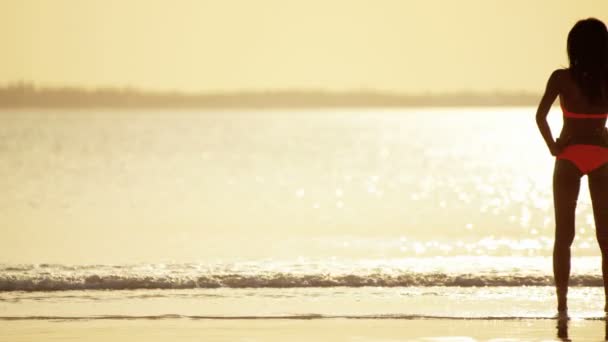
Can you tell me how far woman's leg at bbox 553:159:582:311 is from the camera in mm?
9031

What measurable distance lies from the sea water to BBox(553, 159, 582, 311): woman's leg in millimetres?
505

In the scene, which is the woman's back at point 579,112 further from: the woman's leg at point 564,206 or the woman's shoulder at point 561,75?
the woman's leg at point 564,206

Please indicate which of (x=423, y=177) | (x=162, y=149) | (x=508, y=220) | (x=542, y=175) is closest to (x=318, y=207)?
(x=508, y=220)

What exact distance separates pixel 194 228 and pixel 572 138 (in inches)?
591

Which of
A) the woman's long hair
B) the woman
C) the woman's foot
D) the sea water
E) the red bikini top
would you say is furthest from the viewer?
the sea water

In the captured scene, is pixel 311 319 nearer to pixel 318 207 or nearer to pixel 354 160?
pixel 318 207

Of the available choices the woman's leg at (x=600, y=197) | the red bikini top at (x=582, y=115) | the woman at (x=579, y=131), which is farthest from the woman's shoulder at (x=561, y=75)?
the woman's leg at (x=600, y=197)

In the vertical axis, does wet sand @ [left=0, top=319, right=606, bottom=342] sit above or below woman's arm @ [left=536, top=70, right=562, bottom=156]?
Result: below

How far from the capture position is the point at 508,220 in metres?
26.7

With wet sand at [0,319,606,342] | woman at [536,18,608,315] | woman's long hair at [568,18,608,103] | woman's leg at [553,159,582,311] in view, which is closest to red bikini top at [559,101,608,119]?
woman at [536,18,608,315]

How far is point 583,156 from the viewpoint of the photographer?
9031mm

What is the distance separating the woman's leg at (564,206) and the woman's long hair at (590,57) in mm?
504

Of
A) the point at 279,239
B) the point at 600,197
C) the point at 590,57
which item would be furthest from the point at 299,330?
the point at 279,239

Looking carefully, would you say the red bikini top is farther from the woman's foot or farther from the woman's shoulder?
the woman's foot
